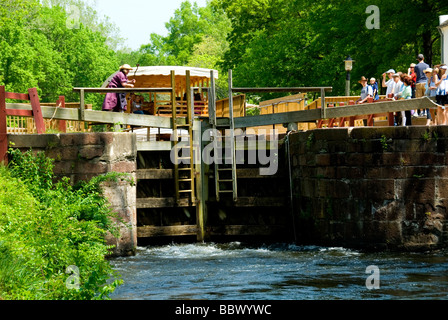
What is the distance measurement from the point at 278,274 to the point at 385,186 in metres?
3.65

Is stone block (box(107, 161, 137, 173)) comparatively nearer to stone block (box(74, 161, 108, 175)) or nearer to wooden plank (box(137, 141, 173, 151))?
stone block (box(74, 161, 108, 175))

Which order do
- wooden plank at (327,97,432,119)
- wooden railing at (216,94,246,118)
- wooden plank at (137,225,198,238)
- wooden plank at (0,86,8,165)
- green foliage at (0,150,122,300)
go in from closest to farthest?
green foliage at (0,150,122,300) → wooden plank at (0,86,8,165) → wooden plank at (327,97,432,119) → wooden plank at (137,225,198,238) → wooden railing at (216,94,246,118)

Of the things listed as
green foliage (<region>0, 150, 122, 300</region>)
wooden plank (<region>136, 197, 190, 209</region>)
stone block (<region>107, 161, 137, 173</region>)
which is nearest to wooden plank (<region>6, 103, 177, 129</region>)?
green foliage (<region>0, 150, 122, 300</region>)

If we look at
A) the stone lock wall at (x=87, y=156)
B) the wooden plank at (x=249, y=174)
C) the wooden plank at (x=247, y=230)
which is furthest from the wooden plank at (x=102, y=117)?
the wooden plank at (x=247, y=230)

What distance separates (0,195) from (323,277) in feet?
17.1

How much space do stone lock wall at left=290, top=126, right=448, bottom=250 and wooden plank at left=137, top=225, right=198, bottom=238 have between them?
3.54 m

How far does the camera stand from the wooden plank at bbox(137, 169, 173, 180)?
61.9 feet

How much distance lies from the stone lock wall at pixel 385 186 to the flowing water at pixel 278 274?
1.42ft

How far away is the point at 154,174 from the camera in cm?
1892

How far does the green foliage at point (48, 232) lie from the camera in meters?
10.0

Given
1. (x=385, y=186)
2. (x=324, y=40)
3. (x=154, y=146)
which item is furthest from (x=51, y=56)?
(x=385, y=186)

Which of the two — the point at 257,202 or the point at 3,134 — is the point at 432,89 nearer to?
the point at 257,202

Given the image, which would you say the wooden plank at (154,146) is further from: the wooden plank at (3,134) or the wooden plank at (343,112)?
the wooden plank at (3,134)
